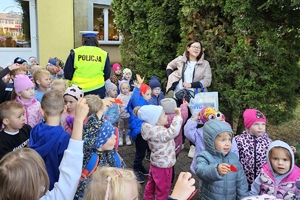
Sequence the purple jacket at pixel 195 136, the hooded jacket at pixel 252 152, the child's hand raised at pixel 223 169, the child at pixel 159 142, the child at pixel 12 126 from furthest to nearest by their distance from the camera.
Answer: the purple jacket at pixel 195 136
the child at pixel 159 142
the hooded jacket at pixel 252 152
the child at pixel 12 126
the child's hand raised at pixel 223 169

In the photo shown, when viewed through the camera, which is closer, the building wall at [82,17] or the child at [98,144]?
the child at [98,144]

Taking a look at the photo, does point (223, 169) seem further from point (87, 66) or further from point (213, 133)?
point (87, 66)

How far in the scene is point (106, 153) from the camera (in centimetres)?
265

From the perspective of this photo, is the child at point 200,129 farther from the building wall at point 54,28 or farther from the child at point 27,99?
the building wall at point 54,28

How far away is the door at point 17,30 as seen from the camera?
9590mm

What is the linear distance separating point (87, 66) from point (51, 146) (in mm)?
2250

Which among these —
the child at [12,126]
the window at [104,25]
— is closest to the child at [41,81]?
the child at [12,126]

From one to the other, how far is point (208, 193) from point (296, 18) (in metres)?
3.24

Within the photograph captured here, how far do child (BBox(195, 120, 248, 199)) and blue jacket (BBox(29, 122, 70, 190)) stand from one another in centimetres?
132

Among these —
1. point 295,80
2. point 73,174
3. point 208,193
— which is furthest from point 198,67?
point 73,174

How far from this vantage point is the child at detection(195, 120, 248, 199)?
267cm

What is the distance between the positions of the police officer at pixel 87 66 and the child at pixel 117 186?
3.09 meters

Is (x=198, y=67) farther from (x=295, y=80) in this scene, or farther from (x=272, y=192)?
(x=272, y=192)

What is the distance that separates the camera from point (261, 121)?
124 inches
